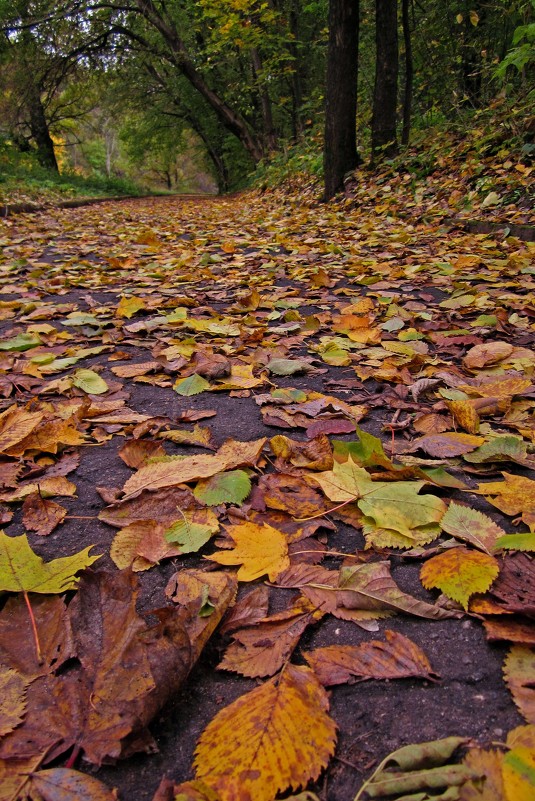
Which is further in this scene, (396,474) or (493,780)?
(396,474)

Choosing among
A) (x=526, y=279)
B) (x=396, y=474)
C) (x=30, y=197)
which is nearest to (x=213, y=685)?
(x=396, y=474)

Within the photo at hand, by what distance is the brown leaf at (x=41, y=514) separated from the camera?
1066 mm

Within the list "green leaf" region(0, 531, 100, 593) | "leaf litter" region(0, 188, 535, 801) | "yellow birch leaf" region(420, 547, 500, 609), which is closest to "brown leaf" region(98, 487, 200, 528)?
"leaf litter" region(0, 188, 535, 801)

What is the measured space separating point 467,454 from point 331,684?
2.35ft

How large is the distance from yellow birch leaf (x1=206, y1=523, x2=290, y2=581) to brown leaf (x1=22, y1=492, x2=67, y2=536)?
14.9 inches

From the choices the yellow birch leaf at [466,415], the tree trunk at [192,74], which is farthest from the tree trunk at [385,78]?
the tree trunk at [192,74]

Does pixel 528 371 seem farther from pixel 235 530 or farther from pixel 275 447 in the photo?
pixel 235 530

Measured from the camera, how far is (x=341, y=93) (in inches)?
260

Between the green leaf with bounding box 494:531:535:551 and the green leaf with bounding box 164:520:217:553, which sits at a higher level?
the green leaf with bounding box 494:531:535:551

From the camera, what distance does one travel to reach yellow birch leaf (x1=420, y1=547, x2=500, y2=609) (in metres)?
0.80

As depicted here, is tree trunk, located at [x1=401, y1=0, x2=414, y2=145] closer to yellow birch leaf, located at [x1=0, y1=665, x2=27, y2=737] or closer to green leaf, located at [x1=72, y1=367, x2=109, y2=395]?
green leaf, located at [x1=72, y1=367, x2=109, y2=395]

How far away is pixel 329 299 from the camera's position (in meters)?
2.90

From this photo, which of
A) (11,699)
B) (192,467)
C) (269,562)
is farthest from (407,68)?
(11,699)

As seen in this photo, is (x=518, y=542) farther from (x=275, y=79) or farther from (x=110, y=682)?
(x=275, y=79)
